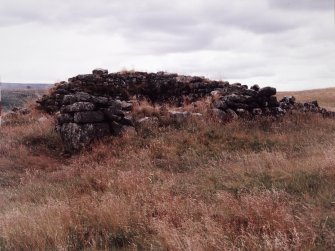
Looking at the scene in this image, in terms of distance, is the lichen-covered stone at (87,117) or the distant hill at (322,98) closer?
the lichen-covered stone at (87,117)

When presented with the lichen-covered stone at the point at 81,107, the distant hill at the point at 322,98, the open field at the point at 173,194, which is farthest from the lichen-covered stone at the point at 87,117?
the distant hill at the point at 322,98

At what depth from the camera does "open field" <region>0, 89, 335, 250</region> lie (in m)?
5.39

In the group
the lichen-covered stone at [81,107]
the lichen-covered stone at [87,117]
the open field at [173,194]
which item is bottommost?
the open field at [173,194]

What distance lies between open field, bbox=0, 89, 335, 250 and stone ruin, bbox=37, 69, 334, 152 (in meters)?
1.02

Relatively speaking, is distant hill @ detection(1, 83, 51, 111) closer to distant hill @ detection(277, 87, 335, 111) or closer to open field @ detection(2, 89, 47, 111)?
open field @ detection(2, 89, 47, 111)

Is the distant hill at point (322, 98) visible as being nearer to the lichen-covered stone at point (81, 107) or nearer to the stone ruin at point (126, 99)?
the stone ruin at point (126, 99)

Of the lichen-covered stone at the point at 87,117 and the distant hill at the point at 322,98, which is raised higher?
the distant hill at the point at 322,98

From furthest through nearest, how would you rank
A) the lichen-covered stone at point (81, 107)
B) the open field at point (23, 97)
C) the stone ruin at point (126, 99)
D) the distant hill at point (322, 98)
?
the distant hill at point (322, 98) < the open field at point (23, 97) < the lichen-covered stone at point (81, 107) < the stone ruin at point (126, 99)

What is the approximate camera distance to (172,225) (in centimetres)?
583

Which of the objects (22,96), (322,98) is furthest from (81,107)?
(322,98)

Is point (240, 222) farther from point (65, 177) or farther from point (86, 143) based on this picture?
point (86, 143)

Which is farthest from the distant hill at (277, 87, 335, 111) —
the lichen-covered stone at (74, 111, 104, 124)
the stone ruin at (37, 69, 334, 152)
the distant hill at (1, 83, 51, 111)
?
the distant hill at (1, 83, 51, 111)

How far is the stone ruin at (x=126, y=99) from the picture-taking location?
15.0 metres

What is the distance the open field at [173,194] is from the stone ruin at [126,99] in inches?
40.0
